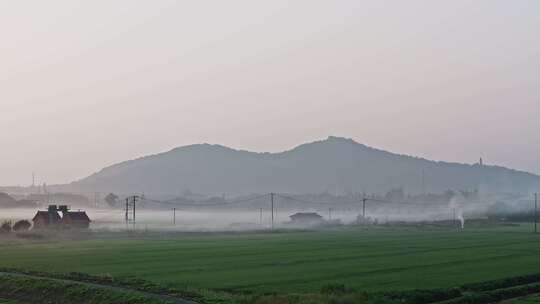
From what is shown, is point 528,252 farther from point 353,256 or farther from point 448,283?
point 448,283

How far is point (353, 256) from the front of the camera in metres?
59.2

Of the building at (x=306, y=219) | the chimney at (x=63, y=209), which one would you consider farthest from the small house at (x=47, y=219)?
the building at (x=306, y=219)

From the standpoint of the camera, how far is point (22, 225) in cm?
11150

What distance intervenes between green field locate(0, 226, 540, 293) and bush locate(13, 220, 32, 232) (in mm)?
37139

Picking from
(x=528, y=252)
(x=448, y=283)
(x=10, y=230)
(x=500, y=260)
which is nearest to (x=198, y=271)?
(x=448, y=283)

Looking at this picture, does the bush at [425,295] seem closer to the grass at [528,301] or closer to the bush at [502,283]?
the bush at [502,283]

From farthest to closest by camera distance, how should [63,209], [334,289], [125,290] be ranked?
[63,209]
[125,290]
[334,289]

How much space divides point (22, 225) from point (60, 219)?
1056 centimetres

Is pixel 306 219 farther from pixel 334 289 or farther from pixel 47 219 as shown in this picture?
pixel 334 289

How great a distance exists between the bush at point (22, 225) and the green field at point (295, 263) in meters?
37.1

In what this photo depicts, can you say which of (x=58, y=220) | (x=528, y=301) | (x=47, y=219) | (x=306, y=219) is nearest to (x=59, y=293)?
(x=528, y=301)

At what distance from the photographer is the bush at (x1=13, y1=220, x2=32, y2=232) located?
354ft

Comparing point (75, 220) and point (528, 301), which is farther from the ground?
point (75, 220)

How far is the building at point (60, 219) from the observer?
119 m
